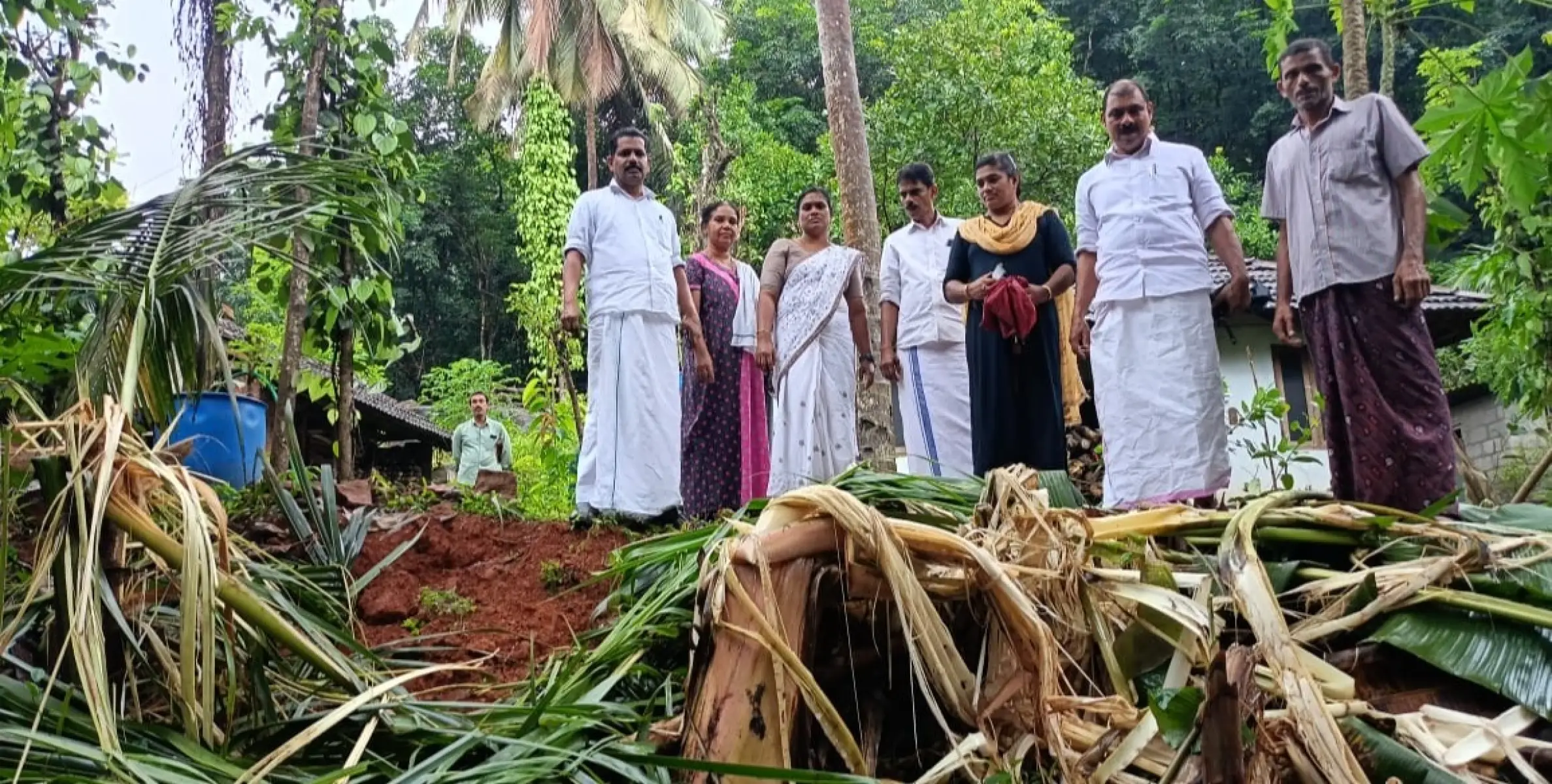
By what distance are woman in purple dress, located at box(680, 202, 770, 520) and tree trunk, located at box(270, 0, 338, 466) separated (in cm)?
163

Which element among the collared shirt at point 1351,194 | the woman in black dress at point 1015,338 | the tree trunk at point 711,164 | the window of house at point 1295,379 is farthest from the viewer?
the window of house at point 1295,379

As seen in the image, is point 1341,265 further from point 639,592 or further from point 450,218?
point 450,218

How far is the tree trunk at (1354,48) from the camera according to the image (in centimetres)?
511

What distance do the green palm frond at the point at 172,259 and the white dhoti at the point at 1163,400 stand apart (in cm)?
264

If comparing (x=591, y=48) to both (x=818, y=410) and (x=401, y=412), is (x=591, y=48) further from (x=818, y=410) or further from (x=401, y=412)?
(x=818, y=410)

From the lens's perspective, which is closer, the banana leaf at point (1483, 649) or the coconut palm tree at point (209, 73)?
the banana leaf at point (1483, 649)

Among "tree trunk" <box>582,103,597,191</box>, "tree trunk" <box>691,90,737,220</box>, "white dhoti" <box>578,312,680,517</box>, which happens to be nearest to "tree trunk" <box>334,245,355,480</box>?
"white dhoti" <box>578,312,680,517</box>

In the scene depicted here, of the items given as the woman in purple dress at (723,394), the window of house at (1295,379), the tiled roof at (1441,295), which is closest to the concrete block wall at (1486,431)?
the tiled roof at (1441,295)

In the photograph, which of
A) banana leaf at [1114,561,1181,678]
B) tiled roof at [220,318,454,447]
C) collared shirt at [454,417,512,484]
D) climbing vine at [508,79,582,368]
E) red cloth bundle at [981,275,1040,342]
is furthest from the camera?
climbing vine at [508,79,582,368]

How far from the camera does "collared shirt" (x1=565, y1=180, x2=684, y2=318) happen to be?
15.8ft

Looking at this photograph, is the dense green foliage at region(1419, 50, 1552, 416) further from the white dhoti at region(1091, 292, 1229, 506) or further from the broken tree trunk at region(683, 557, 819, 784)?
the broken tree trunk at region(683, 557, 819, 784)

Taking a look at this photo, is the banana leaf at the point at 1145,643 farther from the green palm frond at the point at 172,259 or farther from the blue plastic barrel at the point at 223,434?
the blue plastic barrel at the point at 223,434

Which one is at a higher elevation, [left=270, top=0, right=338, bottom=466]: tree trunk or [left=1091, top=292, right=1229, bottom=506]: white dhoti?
[left=270, top=0, right=338, bottom=466]: tree trunk

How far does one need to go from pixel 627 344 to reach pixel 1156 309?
6.86ft
